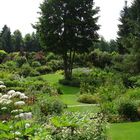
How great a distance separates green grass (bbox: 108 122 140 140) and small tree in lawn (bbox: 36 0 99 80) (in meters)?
20.6

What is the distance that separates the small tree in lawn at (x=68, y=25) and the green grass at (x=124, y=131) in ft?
67.7

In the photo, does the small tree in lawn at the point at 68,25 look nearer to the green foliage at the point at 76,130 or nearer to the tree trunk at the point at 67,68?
the tree trunk at the point at 67,68

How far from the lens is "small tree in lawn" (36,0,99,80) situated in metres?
35.0

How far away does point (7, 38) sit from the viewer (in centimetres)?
7075

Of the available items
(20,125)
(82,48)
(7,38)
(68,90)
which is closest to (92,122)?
(20,125)

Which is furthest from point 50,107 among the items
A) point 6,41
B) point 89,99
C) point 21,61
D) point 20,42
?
point 20,42

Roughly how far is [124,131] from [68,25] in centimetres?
2292

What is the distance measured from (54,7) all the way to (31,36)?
4131 centimetres

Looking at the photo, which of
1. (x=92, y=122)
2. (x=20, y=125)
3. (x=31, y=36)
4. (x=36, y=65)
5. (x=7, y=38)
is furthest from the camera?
(x=31, y=36)

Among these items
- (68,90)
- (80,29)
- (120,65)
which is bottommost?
(68,90)

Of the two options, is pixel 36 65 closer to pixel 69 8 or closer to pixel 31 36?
pixel 69 8

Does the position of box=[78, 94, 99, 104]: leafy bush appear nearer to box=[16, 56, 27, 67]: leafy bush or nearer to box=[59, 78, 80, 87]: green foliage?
box=[59, 78, 80, 87]: green foliage

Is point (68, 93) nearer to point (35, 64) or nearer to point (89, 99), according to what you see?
point (89, 99)

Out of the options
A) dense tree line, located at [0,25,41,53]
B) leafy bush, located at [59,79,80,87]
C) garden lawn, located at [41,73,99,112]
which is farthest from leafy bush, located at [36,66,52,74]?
dense tree line, located at [0,25,41,53]
